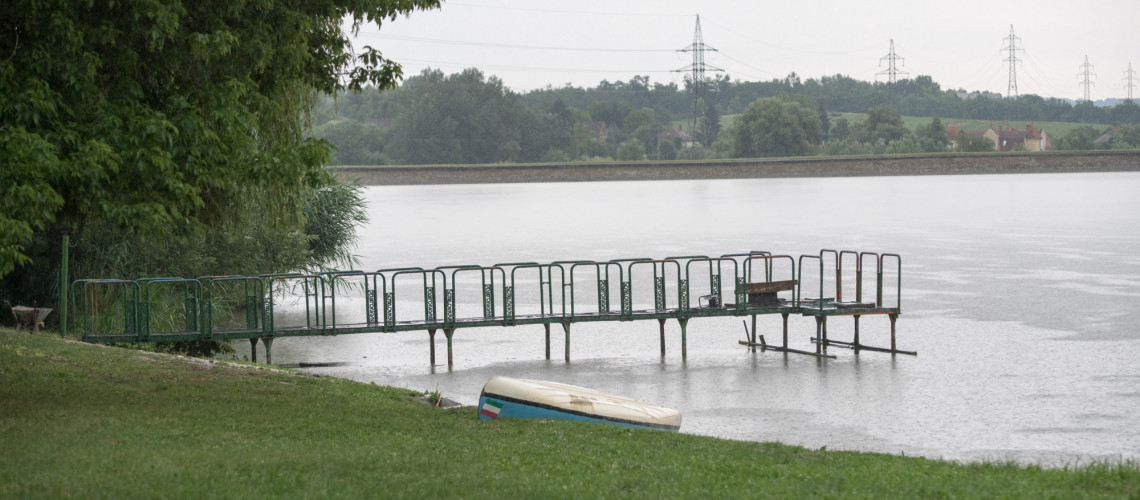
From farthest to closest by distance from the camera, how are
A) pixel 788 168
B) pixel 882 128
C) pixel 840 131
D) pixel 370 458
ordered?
pixel 840 131
pixel 882 128
pixel 788 168
pixel 370 458

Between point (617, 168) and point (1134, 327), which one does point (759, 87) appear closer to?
point (617, 168)

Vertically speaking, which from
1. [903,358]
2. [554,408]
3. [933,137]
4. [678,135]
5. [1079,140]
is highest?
[678,135]

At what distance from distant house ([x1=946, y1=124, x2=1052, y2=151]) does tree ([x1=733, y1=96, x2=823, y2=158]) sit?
26535 millimetres

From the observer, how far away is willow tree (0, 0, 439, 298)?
33.5ft

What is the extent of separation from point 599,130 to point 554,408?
144 m

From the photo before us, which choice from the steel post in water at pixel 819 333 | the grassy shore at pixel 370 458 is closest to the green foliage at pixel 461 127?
the steel post in water at pixel 819 333

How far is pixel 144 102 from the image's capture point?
1212 cm

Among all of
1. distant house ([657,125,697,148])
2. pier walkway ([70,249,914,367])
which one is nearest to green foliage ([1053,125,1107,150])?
distant house ([657,125,697,148])

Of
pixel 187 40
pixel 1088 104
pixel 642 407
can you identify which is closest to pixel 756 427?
pixel 642 407

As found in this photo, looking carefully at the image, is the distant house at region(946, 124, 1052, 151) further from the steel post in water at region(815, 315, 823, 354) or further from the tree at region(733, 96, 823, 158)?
the steel post in water at region(815, 315, 823, 354)

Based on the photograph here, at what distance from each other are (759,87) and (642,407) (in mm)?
176109

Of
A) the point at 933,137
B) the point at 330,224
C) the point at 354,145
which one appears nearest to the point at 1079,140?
the point at 933,137

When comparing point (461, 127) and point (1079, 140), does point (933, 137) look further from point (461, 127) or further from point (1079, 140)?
point (461, 127)

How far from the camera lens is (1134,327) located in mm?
26125
